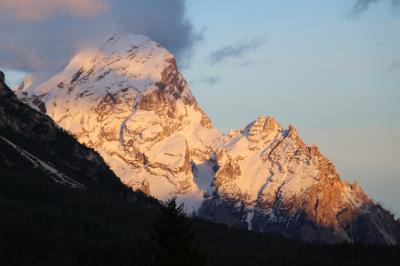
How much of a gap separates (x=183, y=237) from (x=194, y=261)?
2.60m

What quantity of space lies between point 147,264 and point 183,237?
4413 mm

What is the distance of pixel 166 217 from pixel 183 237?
3.41 m

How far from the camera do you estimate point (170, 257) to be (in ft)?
327

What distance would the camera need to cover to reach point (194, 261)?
99.9 m

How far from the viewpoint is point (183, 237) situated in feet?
331

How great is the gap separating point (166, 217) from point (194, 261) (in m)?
5.82

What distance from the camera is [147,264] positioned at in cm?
9938

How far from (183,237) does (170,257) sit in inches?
96.2

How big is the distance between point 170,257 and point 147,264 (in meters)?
2.29

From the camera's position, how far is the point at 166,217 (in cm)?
10319

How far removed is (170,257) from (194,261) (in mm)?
Result: 2336
